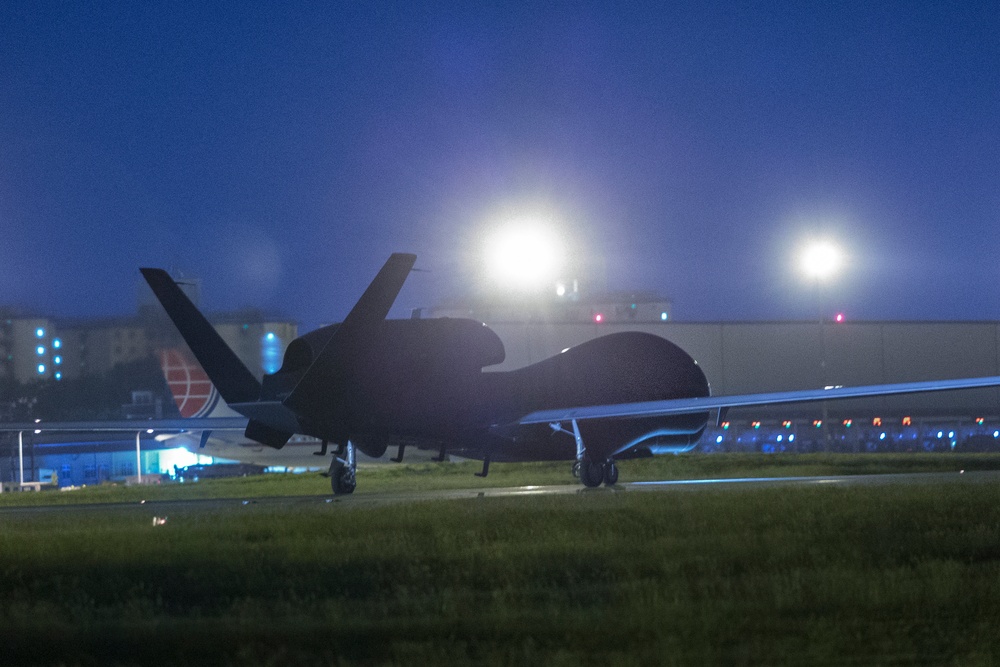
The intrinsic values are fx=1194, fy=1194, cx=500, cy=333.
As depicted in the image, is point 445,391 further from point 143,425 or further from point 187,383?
point 187,383

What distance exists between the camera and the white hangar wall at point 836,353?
69.4 meters

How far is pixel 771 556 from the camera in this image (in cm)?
1341

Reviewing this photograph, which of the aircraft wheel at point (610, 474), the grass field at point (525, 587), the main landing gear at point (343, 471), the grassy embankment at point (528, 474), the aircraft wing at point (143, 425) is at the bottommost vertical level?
the grassy embankment at point (528, 474)

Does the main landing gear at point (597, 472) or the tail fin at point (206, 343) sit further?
the main landing gear at point (597, 472)

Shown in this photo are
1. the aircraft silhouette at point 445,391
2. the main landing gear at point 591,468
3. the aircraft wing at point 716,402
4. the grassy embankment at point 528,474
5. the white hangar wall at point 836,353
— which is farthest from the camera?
the white hangar wall at point 836,353

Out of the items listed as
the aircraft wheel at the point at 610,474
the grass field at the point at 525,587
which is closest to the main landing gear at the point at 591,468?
the aircraft wheel at the point at 610,474

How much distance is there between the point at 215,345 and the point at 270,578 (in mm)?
15095

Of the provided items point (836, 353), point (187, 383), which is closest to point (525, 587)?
point (187, 383)

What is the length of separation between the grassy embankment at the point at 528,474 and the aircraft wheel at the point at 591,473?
13.8 feet

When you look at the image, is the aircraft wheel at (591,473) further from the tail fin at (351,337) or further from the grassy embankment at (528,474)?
the tail fin at (351,337)

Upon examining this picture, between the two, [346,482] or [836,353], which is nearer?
[346,482]

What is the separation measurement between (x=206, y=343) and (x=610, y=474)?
11.3 m

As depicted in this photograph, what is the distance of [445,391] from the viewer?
27875 mm

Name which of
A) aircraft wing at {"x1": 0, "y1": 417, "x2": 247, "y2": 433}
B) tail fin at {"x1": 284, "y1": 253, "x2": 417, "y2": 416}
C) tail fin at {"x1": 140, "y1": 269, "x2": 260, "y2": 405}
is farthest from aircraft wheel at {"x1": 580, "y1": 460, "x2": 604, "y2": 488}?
tail fin at {"x1": 140, "y1": 269, "x2": 260, "y2": 405}
